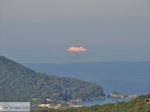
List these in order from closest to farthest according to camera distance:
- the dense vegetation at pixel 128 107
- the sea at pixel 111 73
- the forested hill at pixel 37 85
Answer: the dense vegetation at pixel 128 107, the forested hill at pixel 37 85, the sea at pixel 111 73

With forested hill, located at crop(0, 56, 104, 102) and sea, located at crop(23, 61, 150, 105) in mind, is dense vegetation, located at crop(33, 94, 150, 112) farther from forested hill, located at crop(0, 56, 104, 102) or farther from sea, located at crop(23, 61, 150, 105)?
sea, located at crop(23, 61, 150, 105)

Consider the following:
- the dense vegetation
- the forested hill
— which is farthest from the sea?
the dense vegetation

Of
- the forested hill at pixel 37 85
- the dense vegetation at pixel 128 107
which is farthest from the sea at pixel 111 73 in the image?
the dense vegetation at pixel 128 107

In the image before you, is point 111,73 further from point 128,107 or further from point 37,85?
point 128,107

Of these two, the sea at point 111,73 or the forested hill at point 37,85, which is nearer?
the forested hill at point 37,85

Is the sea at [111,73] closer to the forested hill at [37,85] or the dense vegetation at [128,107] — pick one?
the forested hill at [37,85]

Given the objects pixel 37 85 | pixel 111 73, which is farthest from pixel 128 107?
pixel 111 73
